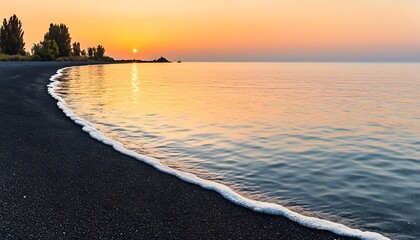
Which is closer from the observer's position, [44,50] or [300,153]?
[300,153]

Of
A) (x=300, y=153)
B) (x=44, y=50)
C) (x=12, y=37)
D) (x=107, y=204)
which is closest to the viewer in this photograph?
(x=107, y=204)

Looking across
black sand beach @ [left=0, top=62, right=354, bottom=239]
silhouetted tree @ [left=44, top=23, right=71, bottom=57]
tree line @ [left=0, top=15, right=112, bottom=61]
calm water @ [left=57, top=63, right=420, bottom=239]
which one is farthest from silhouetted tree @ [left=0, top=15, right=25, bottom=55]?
black sand beach @ [left=0, top=62, right=354, bottom=239]

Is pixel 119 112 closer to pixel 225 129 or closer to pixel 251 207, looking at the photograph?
pixel 225 129

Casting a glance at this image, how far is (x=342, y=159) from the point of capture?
39.0 feet

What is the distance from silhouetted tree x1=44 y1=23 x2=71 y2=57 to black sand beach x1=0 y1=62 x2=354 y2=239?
16686 centimetres

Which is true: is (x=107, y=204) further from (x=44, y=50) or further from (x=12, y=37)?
(x=44, y=50)

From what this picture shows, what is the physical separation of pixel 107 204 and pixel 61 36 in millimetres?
172240

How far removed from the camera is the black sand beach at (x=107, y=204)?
559cm

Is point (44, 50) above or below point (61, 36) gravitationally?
below

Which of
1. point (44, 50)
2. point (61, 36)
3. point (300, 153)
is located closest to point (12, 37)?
point (44, 50)

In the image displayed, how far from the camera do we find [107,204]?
6.61 meters

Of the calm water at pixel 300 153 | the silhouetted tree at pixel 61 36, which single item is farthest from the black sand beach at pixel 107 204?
the silhouetted tree at pixel 61 36

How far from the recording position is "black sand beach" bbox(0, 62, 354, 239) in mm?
5590

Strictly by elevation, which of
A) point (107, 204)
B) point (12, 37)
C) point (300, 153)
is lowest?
point (300, 153)
